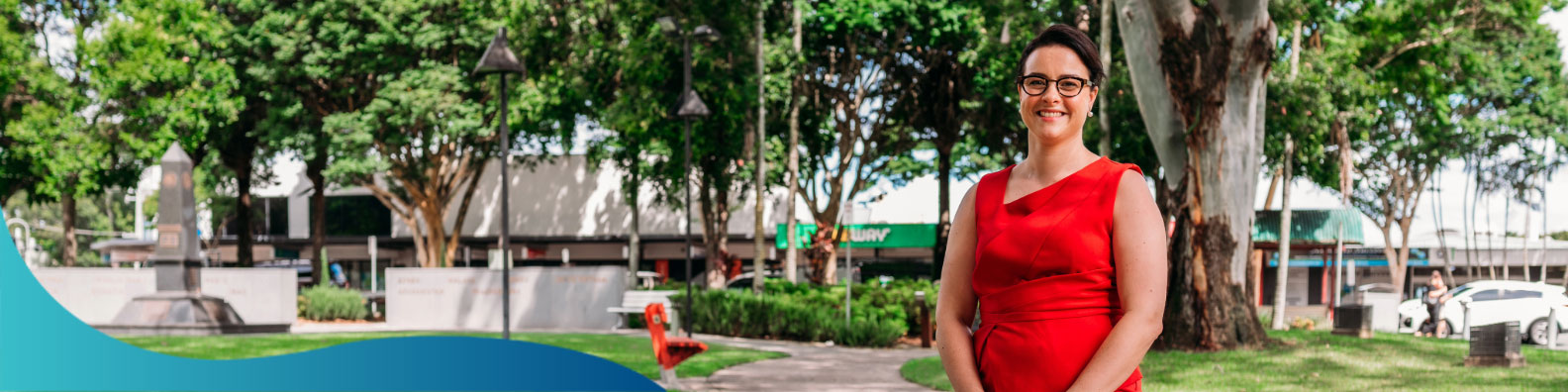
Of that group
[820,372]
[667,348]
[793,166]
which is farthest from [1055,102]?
[793,166]

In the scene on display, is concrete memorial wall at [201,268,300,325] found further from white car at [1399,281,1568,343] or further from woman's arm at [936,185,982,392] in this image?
woman's arm at [936,185,982,392]

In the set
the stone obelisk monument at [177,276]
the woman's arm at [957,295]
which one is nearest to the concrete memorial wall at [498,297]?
the stone obelisk monument at [177,276]

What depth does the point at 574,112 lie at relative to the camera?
29.4m

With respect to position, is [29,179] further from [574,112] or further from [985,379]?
[985,379]

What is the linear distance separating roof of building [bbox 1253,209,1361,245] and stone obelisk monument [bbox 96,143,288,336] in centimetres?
2425

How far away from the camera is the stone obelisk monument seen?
20250mm

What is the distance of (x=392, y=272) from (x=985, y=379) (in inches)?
932

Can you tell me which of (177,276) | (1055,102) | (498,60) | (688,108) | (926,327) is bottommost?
(926,327)

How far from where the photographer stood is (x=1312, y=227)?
3353cm

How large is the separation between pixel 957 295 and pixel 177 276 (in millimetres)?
20995

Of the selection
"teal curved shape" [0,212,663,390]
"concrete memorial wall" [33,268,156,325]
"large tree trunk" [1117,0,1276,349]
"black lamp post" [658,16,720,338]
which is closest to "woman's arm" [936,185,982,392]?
"teal curved shape" [0,212,663,390]

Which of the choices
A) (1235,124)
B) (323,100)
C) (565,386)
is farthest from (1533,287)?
(323,100)

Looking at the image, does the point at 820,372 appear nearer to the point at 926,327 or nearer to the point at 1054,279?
the point at 926,327

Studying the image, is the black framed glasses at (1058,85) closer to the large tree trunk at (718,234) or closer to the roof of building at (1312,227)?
the large tree trunk at (718,234)
